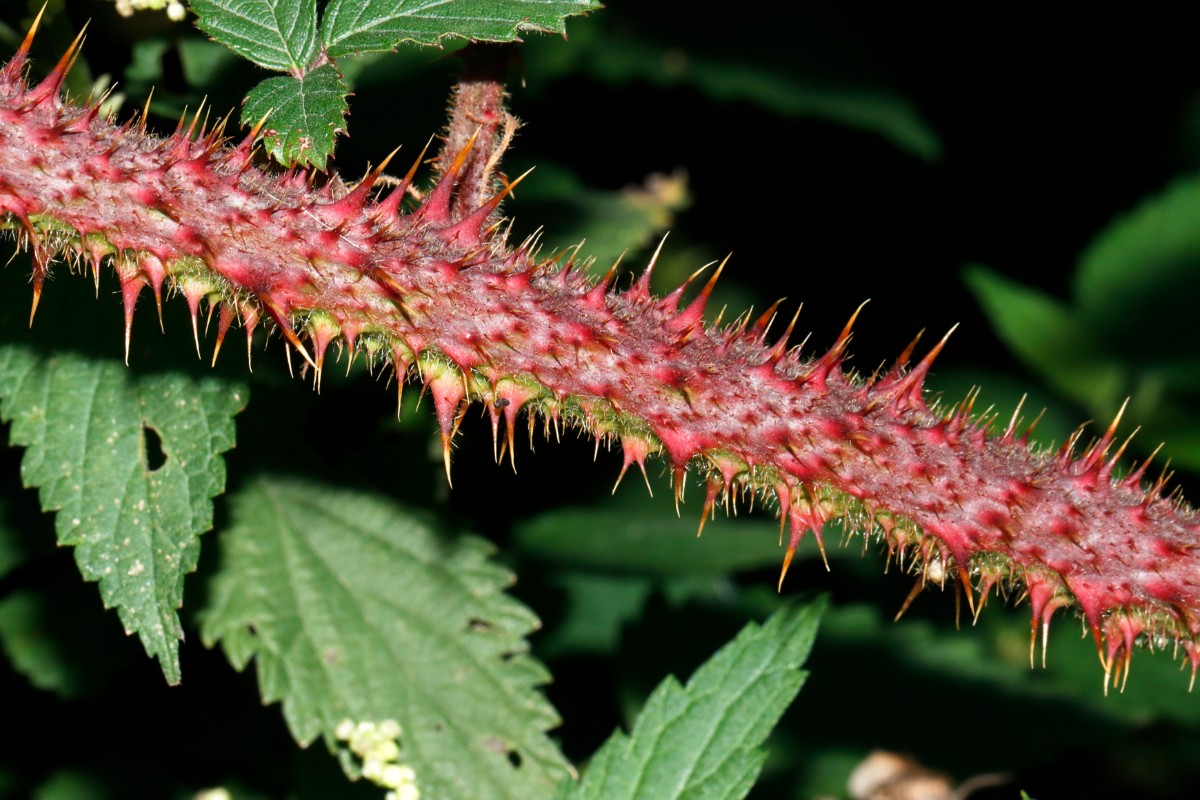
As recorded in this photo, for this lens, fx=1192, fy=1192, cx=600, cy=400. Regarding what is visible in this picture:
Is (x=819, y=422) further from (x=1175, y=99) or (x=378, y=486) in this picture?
(x=1175, y=99)

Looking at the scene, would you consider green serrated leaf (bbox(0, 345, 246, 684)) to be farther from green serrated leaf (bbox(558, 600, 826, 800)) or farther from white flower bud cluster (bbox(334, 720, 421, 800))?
green serrated leaf (bbox(558, 600, 826, 800))

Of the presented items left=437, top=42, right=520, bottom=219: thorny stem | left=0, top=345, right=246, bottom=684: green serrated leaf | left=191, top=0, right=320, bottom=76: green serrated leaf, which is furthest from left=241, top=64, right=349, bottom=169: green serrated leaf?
left=0, top=345, right=246, bottom=684: green serrated leaf

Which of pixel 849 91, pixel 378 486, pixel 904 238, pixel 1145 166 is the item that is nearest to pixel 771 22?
pixel 849 91

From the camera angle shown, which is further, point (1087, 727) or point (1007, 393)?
point (1007, 393)

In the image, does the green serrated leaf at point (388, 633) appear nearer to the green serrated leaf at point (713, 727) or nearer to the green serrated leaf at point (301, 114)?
the green serrated leaf at point (713, 727)

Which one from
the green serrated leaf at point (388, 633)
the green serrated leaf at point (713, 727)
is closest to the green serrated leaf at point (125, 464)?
the green serrated leaf at point (388, 633)
